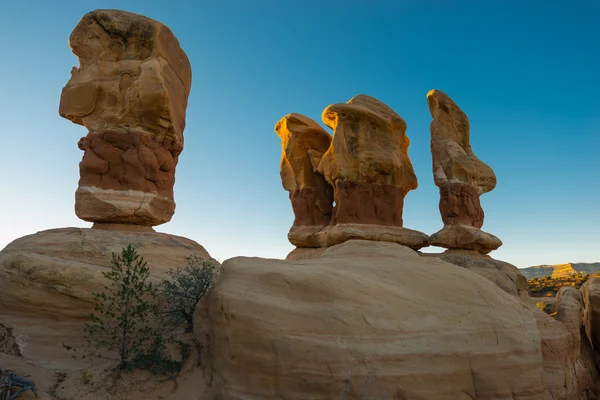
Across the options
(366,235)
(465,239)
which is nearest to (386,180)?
(366,235)

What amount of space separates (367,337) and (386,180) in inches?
392

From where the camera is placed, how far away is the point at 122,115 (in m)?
7.71

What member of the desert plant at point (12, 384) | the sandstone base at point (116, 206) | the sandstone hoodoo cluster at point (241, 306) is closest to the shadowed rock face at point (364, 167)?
the sandstone hoodoo cluster at point (241, 306)

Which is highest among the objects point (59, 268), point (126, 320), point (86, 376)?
point (59, 268)

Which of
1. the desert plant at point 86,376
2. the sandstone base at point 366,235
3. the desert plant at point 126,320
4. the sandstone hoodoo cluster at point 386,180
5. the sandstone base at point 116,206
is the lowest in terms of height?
the desert plant at point 86,376

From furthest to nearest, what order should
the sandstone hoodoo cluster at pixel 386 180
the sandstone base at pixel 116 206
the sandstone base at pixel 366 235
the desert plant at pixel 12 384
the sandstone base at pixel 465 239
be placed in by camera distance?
the sandstone hoodoo cluster at pixel 386 180 < the sandstone base at pixel 465 239 < the sandstone base at pixel 366 235 < the sandstone base at pixel 116 206 < the desert plant at pixel 12 384

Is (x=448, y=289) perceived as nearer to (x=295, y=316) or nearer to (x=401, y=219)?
(x=295, y=316)

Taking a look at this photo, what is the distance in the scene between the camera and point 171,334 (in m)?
5.36

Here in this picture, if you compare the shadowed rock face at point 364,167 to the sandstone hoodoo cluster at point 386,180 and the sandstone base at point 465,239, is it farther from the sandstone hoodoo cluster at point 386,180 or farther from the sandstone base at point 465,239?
the sandstone base at point 465,239

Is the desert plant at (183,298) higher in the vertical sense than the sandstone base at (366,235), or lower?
lower

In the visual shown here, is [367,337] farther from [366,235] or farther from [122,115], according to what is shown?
[366,235]

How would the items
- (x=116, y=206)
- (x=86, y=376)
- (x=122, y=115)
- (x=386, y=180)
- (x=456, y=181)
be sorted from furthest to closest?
(x=456, y=181) < (x=386, y=180) < (x=122, y=115) < (x=116, y=206) < (x=86, y=376)

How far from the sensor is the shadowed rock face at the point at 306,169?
15.3 m

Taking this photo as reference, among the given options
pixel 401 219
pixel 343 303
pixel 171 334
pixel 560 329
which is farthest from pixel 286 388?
pixel 401 219
